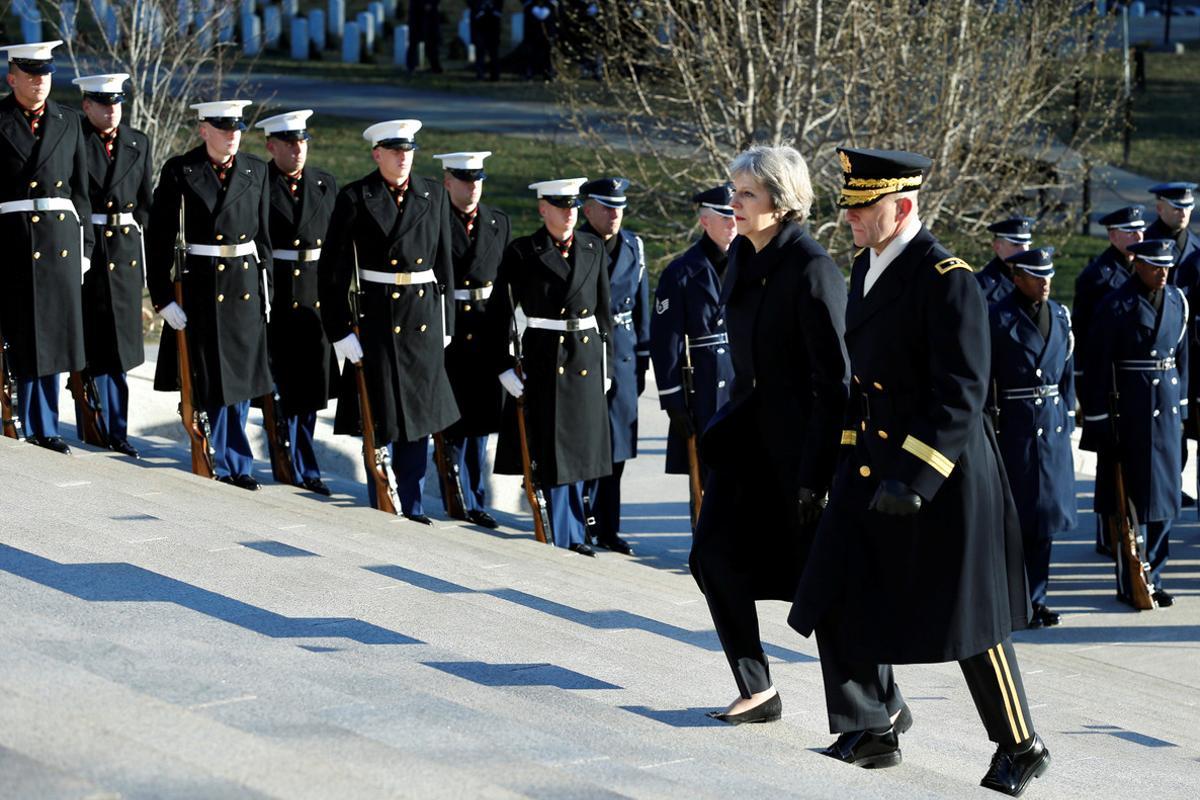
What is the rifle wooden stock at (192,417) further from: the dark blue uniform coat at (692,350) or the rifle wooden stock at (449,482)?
the dark blue uniform coat at (692,350)

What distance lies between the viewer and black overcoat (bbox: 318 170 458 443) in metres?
8.34

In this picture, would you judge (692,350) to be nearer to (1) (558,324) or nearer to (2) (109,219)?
(1) (558,324)

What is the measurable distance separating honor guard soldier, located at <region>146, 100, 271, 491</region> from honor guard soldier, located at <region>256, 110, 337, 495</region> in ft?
0.73

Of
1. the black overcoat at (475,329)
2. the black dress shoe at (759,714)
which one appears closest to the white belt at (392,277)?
the black overcoat at (475,329)

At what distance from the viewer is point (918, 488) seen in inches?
190

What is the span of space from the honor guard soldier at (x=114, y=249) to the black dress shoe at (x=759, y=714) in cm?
441

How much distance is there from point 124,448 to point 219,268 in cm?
102

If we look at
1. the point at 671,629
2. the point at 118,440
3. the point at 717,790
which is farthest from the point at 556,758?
the point at 118,440

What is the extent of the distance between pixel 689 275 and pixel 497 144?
49.8 feet

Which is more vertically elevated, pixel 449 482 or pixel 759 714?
pixel 759 714

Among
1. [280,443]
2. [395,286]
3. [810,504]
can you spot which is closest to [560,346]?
[395,286]

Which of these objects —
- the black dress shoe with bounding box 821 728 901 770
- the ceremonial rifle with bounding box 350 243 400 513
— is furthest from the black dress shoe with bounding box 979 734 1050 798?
the ceremonial rifle with bounding box 350 243 400 513

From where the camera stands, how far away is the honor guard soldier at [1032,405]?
8523 millimetres

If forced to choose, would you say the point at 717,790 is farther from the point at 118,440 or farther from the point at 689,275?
the point at 118,440
